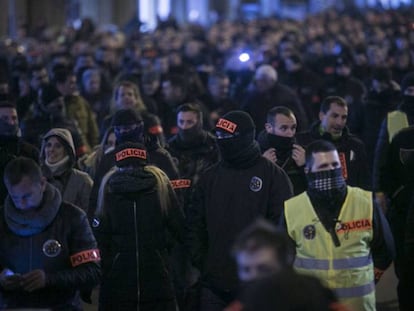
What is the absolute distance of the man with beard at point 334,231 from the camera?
7.20 meters

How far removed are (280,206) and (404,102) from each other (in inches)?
150

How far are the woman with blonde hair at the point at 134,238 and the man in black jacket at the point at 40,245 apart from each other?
3.34 ft

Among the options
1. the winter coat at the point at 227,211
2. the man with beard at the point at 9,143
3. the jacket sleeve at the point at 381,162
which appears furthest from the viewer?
the jacket sleeve at the point at 381,162

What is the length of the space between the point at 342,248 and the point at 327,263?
5.5 inches

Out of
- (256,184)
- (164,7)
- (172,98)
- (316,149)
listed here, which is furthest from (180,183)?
(164,7)

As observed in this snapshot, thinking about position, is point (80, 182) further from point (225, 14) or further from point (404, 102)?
point (225, 14)

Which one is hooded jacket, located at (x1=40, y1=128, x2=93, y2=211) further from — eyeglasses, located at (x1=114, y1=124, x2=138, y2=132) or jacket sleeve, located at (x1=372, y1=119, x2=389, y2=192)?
jacket sleeve, located at (x1=372, y1=119, x2=389, y2=192)

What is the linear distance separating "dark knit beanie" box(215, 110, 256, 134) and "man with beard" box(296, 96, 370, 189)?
1669 mm

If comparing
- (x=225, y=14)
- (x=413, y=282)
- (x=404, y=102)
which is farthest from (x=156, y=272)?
(x=225, y=14)

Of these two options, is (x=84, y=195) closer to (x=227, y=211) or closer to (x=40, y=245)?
(x=227, y=211)

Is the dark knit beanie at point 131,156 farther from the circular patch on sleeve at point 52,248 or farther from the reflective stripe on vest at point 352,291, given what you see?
the reflective stripe on vest at point 352,291

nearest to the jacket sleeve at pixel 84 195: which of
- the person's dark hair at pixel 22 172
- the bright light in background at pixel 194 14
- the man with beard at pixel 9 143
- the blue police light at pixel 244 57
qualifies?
the man with beard at pixel 9 143

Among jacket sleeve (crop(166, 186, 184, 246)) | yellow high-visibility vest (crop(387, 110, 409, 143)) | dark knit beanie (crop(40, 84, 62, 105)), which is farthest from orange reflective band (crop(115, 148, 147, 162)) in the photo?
dark knit beanie (crop(40, 84, 62, 105))

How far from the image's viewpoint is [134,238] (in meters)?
8.20
